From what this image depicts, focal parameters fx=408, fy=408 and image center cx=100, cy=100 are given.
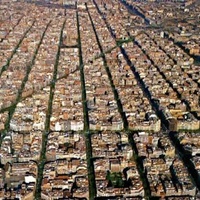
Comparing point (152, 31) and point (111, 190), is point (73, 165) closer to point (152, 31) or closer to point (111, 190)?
point (111, 190)

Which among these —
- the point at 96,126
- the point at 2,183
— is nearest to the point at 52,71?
the point at 96,126

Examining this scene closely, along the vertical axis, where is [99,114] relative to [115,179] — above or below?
above

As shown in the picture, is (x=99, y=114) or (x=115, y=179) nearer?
(x=115, y=179)

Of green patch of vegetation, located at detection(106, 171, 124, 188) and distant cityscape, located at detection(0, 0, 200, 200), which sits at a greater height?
distant cityscape, located at detection(0, 0, 200, 200)

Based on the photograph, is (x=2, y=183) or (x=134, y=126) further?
(x=134, y=126)

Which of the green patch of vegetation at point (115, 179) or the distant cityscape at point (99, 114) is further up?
the distant cityscape at point (99, 114)

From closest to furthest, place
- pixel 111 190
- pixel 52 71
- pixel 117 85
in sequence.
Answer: pixel 111 190 → pixel 117 85 → pixel 52 71

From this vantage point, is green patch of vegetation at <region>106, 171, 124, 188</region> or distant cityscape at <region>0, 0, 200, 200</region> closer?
green patch of vegetation at <region>106, 171, 124, 188</region>

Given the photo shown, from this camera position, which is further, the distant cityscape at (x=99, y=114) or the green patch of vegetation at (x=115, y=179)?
the distant cityscape at (x=99, y=114)
